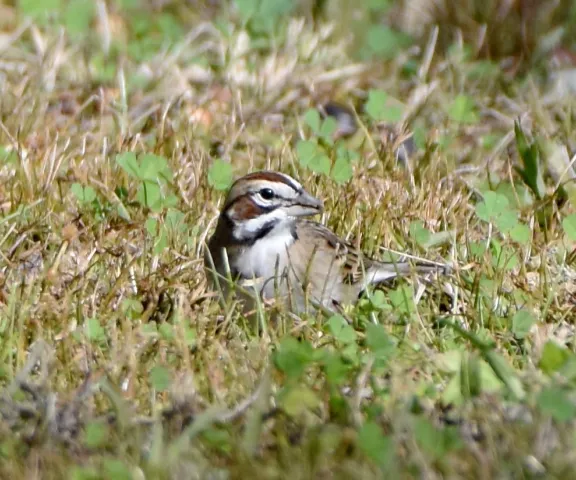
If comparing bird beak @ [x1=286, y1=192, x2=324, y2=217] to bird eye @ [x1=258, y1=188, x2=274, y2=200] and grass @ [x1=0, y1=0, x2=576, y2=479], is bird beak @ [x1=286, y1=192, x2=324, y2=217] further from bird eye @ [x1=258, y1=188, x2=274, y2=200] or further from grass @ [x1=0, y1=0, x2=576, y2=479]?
grass @ [x1=0, y1=0, x2=576, y2=479]

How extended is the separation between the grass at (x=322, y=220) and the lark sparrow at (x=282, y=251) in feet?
0.42

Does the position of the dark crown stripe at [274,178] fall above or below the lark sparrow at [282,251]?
above

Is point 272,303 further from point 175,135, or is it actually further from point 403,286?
point 175,135

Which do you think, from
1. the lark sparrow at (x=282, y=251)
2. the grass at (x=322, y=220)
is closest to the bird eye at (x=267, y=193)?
the lark sparrow at (x=282, y=251)

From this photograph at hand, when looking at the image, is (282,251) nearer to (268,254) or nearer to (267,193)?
(268,254)

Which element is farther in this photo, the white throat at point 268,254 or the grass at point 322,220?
the white throat at point 268,254

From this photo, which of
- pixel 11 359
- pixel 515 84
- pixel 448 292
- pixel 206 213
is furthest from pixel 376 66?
pixel 11 359

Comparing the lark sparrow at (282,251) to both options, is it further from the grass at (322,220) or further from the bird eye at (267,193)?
the grass at (322,220)

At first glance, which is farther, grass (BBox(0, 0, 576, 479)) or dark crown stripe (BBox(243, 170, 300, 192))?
dark crown stripe (BBox(243, 170, 300, 192))

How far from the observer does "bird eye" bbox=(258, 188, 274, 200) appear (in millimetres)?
4242

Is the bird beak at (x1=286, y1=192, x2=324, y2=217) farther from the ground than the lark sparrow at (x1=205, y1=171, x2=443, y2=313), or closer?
farther from the ground

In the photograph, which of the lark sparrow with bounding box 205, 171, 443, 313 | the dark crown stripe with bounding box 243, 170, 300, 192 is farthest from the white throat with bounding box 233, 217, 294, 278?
the dark crown stripe with bounding box 243, 170, 300, 192

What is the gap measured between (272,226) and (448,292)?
0.64m

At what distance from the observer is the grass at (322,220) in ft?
9.46
